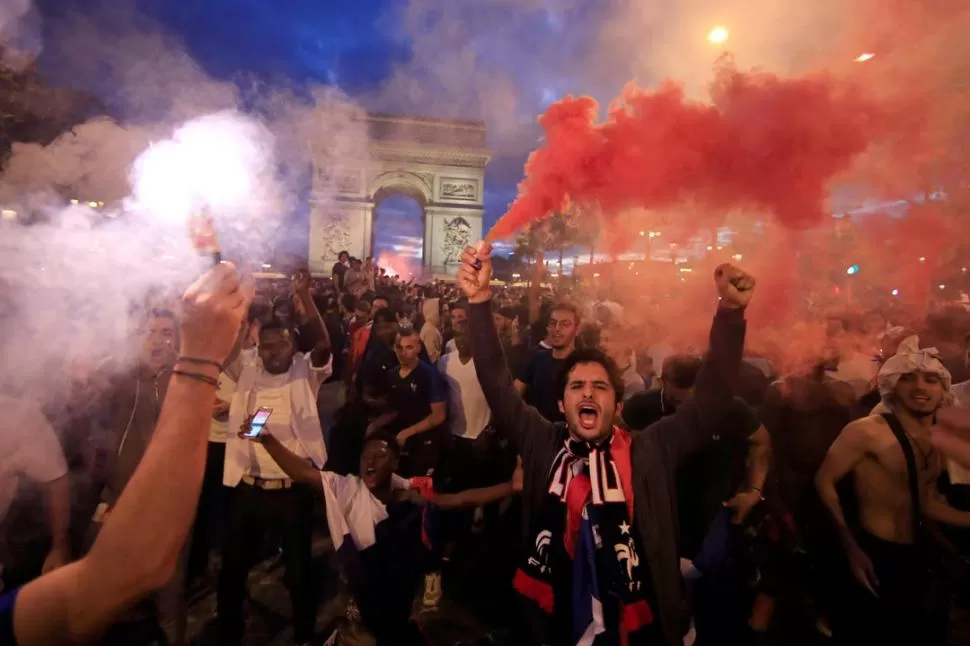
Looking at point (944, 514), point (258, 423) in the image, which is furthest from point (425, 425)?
point (944, 514)

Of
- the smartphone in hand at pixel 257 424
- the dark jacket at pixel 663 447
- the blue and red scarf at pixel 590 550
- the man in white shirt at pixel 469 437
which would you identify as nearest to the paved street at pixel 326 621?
the man in white shirt at pixel 469 437

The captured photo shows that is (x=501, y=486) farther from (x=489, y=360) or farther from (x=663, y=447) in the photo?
(x=663, y=447)

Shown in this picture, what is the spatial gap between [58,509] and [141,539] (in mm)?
1890

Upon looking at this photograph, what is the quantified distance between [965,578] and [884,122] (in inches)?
150

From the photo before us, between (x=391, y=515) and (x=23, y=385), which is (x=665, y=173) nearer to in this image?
(x=391, y=515)

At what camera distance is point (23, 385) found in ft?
7.80

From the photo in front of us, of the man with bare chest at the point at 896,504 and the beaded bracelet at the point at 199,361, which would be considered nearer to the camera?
the beaded bracelet at the point at 199,361

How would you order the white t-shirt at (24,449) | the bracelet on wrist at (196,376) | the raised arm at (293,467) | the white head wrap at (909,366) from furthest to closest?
the raised arm at (293,467), the white head wrap at (909,366), the white t-shirt at (24,449), the bracelet on wrist at (196,376)

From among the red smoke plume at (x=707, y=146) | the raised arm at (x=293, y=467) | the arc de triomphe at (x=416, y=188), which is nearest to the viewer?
the raised arm at (x=293, y=467)

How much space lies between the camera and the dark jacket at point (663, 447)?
2.09m

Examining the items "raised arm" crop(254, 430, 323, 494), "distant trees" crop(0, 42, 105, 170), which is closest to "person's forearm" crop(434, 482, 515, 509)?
"raised arm" crop(254, 430, 323, 494)

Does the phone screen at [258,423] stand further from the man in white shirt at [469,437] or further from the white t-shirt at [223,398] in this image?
the man in white shirt at [469,437]

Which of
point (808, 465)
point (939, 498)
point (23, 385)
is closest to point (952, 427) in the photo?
point (939, 498)

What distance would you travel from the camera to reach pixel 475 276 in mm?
2689
